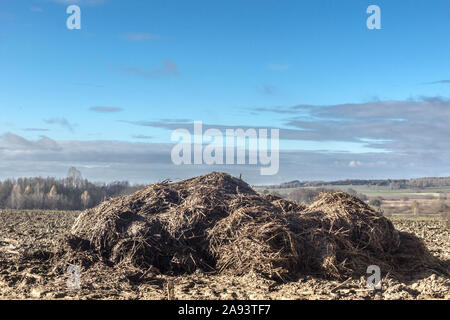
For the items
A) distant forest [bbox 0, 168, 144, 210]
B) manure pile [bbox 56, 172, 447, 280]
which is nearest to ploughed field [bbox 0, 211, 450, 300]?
manure pile [bbox 56, 172, 447, 280]

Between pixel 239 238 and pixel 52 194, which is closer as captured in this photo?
pixel 239 238

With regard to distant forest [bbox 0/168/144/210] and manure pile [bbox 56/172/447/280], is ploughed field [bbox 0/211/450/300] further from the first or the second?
distant forest [bbox 0/168/144/210]

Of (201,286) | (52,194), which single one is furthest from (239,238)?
(52,194)

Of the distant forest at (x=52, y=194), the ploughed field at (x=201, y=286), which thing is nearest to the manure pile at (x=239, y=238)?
the ploughed field at (x=201, y=286)

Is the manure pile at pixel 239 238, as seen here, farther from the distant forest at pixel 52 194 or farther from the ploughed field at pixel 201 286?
the distant forest at pixel 52 194

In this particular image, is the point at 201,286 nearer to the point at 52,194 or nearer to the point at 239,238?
the point at 239,238

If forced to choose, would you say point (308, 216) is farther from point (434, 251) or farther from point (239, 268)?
point (434, 251)

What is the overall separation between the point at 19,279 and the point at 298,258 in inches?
220

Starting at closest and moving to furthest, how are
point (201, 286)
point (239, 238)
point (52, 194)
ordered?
point (201, 286)
point (239, 238)
point (52, 194)

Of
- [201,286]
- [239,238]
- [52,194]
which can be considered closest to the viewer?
[201,286]

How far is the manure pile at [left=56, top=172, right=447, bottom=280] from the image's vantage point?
838 centimetres

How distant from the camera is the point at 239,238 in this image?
8641 millimetres
